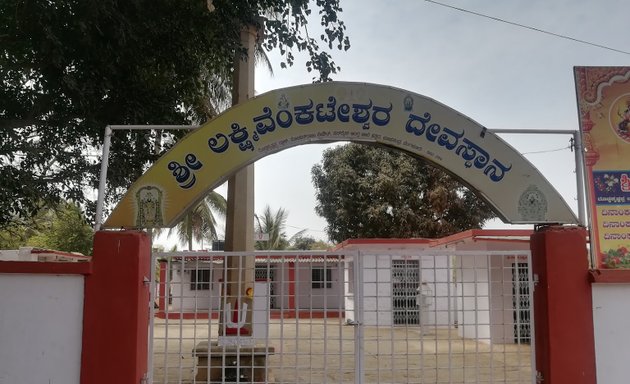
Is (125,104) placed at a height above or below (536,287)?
above

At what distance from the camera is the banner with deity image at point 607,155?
5148 millimetres

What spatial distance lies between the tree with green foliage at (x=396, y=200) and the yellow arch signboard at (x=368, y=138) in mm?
16905

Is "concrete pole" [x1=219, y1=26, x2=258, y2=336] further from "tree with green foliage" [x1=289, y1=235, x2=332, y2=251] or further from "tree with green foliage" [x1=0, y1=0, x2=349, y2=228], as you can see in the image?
"tree with green foliage" [x1=289, y1=235, x2=332, y2=251]

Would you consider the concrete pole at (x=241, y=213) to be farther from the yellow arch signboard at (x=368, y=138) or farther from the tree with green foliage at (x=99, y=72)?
the yellow arch signboard at (x=368, y=138)

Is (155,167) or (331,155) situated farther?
(331,155)

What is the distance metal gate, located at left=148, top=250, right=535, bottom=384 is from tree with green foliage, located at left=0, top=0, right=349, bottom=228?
6.86 feet

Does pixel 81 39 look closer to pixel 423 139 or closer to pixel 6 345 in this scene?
pixel 6 345

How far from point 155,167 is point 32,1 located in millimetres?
4250

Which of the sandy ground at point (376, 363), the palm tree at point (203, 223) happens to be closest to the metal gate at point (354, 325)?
the sandy ground at point (376, 363)

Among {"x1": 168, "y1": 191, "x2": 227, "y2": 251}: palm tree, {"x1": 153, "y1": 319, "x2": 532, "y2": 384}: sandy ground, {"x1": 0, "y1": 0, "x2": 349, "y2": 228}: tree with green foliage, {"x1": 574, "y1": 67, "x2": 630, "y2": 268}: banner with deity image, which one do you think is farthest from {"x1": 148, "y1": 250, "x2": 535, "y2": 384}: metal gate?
{"x1": 168, "y1": 191, "x2": 227, "y2": 251}: palm tree

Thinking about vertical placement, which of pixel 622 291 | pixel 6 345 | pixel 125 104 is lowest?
pixel 6 345

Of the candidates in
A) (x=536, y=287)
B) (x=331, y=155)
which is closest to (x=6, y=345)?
(x=536, y=287)

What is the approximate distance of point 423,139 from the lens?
17.2 ft

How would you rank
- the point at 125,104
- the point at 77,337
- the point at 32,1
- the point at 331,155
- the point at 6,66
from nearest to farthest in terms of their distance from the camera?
the point at 77,337
the point at 32,1
the point at 6,66
the point at 125,104
the point at 331,155
